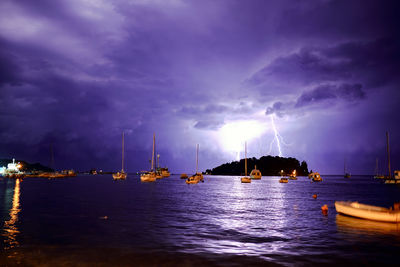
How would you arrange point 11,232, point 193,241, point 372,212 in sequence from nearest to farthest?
point 193,241, point 11,232, point 372,212

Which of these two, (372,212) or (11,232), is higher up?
(372,212)

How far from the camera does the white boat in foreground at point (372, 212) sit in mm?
26487

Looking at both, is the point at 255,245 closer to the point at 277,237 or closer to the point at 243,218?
the point at 277,237

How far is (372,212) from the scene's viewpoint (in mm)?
27766

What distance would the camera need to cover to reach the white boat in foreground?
26.5 metres

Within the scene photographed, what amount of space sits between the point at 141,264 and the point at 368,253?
13.5 metres

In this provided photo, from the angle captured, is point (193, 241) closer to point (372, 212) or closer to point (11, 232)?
point (11, 232)

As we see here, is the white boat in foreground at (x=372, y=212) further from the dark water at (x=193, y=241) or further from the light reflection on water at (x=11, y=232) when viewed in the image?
the light reflection on water at (x=11, y=232)

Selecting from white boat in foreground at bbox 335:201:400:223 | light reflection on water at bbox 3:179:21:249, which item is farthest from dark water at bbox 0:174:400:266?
white boat in foreground at bbox 335:201:400:223

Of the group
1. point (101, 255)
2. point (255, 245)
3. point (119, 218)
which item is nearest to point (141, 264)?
point (101, 255)

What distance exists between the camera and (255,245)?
19.0 meters

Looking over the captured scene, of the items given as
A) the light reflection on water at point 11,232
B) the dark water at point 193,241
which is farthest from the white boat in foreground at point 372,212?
the light reflection on water at point 11,232

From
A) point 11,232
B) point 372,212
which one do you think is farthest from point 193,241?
point 372,212

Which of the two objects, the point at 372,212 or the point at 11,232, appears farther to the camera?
the point at 372,212
